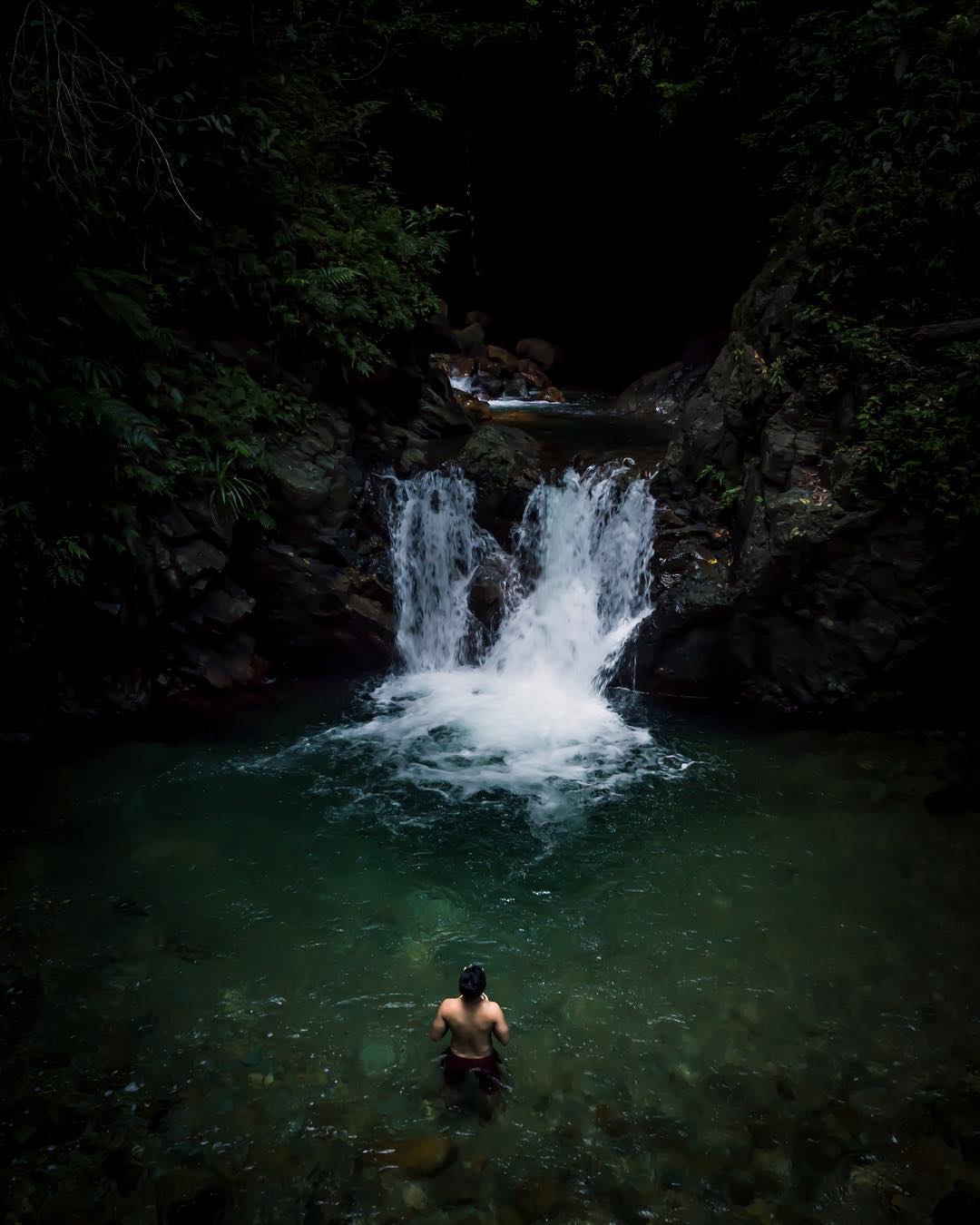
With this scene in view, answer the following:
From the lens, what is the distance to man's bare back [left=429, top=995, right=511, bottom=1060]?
3.93 m

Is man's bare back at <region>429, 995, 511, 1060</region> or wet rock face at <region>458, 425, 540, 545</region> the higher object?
wet rock face at <region>458, 425, 540, 545</region>

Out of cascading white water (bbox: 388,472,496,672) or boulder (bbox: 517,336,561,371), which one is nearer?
cascading white water (bbox: 388,472,496,672)

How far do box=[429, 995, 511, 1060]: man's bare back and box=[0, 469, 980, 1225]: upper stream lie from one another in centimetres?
30

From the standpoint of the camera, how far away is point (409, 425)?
38.9ft

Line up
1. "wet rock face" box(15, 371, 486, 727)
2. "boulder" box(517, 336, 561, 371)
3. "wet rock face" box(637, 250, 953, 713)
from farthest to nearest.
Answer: "boulder" box(517, 336, 561, 371) → "wet rock face" box(15, 371, 486, 727) → "wet rock face" box(637, 250, 953, 713)

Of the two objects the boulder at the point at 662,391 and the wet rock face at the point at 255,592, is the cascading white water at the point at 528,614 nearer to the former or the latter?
the wet rock face at the point at 255,592

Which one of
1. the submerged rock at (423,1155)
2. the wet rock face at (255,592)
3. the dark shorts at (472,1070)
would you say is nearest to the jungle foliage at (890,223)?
the wet rock face at (255,592)

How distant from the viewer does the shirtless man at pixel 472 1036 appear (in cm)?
393

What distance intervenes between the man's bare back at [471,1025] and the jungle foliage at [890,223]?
257 inches

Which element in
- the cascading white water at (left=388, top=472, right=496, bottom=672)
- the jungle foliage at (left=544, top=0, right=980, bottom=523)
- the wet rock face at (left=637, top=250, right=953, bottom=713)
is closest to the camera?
the jungle foliage at (left=544, top=0, right=980, bottom=523)

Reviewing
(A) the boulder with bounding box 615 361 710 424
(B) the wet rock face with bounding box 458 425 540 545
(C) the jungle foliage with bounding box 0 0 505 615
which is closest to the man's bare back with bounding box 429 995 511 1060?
(C) the jungle foliage with bounding box 0 0 505 615

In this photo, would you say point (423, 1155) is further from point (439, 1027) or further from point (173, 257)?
point (173, 257)

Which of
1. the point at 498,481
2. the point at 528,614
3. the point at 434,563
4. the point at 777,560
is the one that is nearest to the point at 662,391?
the point at 498,481

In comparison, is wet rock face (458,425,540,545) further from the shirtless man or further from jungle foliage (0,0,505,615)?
the shirtless man
